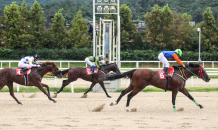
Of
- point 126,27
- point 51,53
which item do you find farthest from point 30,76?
point 126,27

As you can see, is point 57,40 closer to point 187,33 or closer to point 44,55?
point 44,55

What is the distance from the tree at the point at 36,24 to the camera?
28.5 m

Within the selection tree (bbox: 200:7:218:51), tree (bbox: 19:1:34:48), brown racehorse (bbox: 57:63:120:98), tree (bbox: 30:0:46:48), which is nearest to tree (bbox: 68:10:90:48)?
tree (bbox: 30:0:46:48)

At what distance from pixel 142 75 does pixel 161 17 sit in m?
22.2

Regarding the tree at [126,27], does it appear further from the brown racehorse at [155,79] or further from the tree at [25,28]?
the brown racehorse at [155,79]

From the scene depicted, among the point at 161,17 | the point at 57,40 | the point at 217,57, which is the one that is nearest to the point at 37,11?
the point at 57,40

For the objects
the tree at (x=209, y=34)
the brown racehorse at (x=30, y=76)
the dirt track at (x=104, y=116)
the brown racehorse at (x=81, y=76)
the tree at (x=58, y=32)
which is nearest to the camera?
the dirt track at (x=104, y=116)

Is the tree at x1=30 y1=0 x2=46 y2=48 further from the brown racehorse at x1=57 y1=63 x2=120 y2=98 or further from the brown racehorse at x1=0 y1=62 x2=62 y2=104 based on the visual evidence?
the brown racehorse at x1=0 y1=62 x2=62 y2=104

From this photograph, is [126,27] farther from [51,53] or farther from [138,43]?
[51,53]

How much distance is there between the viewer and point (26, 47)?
92.2ft

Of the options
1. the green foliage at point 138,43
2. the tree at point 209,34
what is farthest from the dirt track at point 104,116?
the green foliage at point 138,43

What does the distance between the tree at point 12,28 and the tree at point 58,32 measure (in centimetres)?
307

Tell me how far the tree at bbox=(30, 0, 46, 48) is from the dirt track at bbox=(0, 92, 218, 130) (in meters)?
19.6

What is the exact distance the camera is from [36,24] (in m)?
28.9
